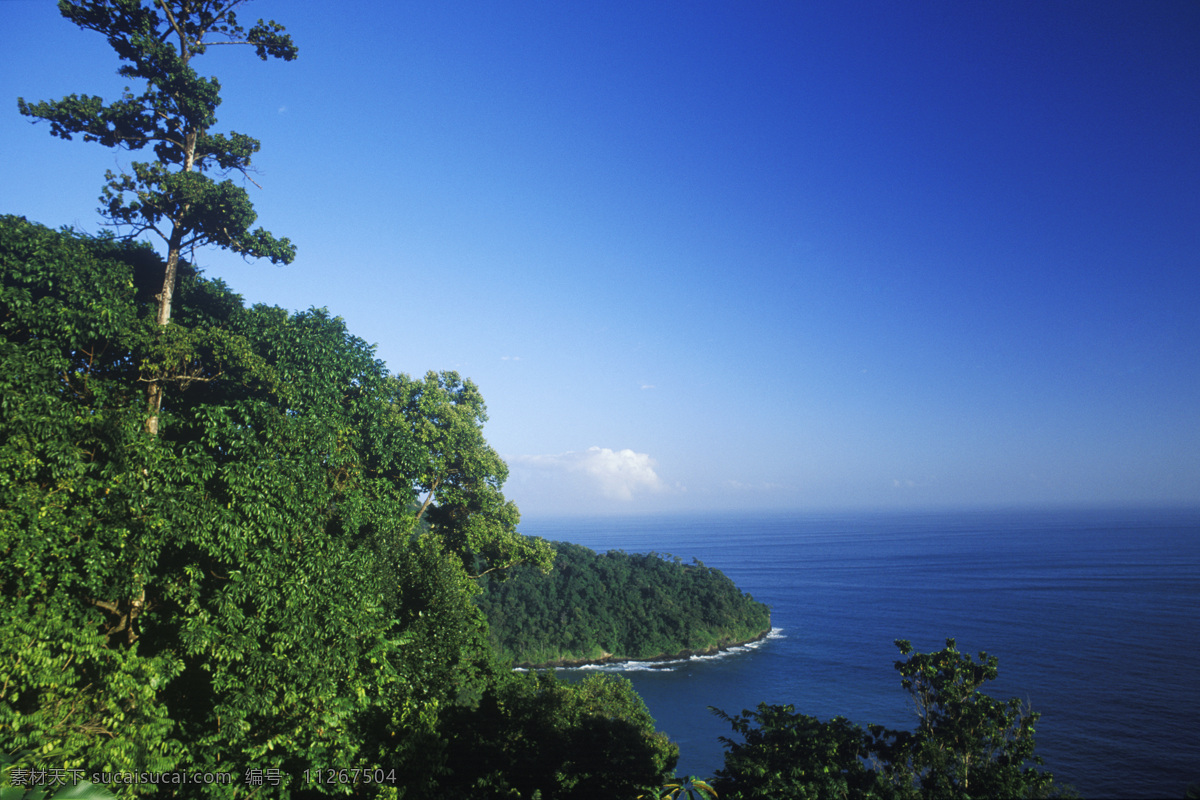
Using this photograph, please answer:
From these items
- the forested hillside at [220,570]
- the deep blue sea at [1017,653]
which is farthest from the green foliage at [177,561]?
the deep blue sea at [1017,653]

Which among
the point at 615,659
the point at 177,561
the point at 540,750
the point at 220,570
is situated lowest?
the point at 615,659

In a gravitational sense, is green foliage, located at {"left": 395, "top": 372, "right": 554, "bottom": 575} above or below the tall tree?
below

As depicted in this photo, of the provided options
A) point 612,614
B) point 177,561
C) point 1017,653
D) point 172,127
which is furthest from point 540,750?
point 1017,653

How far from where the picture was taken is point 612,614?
A: 6538cm

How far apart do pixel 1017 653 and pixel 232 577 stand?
223 ft

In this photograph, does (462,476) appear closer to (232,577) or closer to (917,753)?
(232,577)

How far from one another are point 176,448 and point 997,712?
17164 millimetres

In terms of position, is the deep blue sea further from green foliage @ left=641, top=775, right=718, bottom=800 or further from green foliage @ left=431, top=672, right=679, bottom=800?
green foliage @ left=431, top=672, right=679, bottom=800

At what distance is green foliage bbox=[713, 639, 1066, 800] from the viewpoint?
334 inches

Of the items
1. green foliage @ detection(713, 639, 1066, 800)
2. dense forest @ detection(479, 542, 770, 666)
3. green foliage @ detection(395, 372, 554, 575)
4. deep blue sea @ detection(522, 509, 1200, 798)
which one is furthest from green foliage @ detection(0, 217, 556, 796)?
dense forest @ detection(479, 542, 770, 666)

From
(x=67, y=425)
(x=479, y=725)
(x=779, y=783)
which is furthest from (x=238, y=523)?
(x=779, y=783)

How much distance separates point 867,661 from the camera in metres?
53.5

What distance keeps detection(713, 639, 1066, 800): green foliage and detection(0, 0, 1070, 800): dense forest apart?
56mm

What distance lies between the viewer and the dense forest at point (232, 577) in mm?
7723
